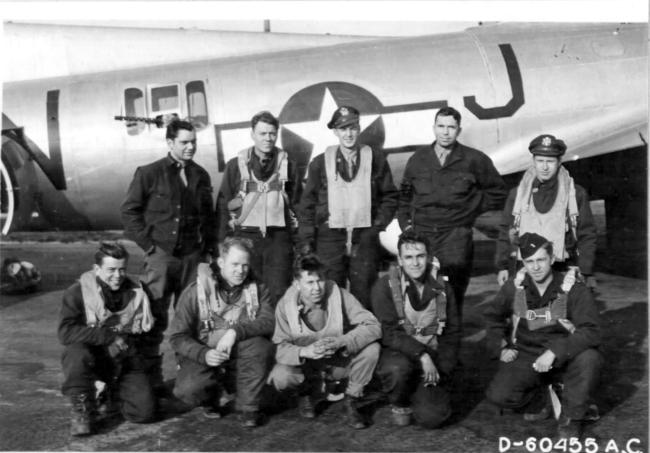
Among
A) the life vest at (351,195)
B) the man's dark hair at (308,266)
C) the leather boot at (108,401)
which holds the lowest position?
the leather boot at (108,401)

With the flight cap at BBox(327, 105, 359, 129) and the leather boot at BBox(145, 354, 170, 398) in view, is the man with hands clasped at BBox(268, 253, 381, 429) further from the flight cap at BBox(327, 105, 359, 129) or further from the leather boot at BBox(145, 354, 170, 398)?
the flight cap at BBox(327, 105, 359, 129)

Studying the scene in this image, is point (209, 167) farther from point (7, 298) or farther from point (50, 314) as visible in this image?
point (7, 298)

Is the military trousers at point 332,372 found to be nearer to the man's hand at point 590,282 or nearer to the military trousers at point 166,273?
the military trousers at point 166,273

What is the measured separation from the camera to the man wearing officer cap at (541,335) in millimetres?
4328

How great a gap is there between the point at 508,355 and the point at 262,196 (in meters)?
2.18

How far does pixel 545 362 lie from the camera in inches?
171

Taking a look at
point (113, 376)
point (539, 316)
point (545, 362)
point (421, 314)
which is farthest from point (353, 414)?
point (113, 376)

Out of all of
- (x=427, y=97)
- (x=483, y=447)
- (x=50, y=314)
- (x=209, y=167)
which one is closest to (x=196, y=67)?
(x=209, y=167)

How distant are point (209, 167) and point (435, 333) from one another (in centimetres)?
415

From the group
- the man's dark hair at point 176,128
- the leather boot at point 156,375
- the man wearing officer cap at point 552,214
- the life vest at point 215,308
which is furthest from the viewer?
the man's dark hair at point 176,128

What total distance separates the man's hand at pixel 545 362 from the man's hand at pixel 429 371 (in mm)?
590

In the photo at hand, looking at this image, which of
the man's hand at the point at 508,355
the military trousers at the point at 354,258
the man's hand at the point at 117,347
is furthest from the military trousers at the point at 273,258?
the man's hand at the point at 508,355

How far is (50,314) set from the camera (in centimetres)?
761

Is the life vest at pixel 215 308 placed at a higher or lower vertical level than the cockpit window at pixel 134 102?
lower
